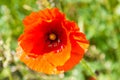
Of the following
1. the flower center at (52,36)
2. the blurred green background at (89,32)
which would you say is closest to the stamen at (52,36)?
the flower center at (52,36)

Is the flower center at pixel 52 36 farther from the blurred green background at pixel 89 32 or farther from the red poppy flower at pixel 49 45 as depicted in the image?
the blurred green background at pixel 89 32

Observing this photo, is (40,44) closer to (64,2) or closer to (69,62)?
(69,62)

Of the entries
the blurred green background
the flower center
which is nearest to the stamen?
the flower center

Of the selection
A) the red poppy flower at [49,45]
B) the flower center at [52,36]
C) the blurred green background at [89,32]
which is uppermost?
the blurred green background at [89,32]

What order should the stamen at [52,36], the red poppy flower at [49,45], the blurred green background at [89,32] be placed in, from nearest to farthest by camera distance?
the red poppy flower at [49,45], the stamen at [52,36], the blurred green background at [89,32]

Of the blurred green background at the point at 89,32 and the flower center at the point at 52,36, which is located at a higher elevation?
the blurred green background at the point at 89,32


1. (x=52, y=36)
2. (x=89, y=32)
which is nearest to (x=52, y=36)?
(x=52, y=36)
